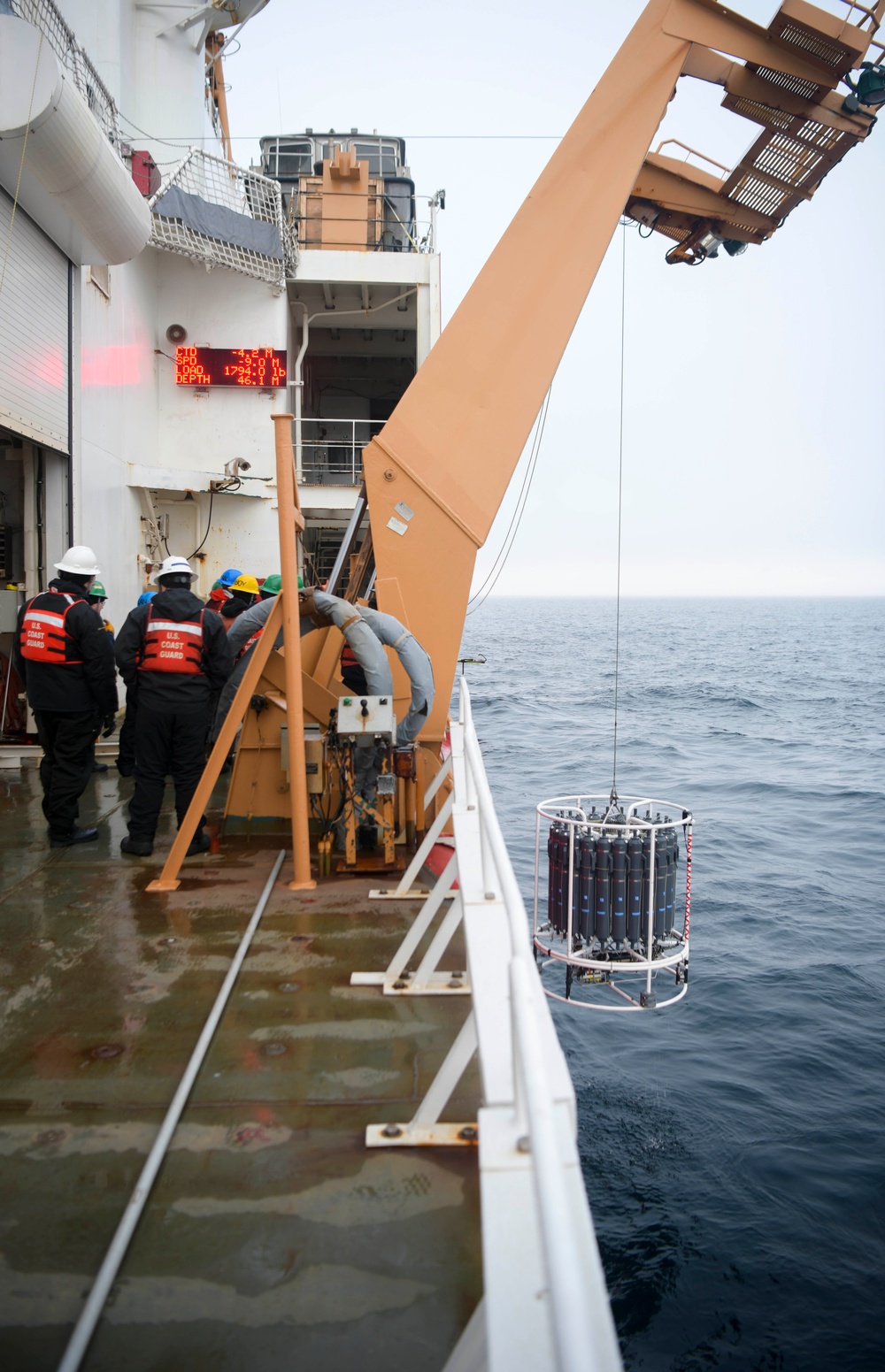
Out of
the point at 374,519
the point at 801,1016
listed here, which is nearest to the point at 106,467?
the point at 374,519

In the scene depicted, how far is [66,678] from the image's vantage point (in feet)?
20.0

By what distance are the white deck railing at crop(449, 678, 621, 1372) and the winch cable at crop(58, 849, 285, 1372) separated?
85cm

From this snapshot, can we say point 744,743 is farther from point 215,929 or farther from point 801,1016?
point 215,929

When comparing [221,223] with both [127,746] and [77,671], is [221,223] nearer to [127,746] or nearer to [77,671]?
[127,746]

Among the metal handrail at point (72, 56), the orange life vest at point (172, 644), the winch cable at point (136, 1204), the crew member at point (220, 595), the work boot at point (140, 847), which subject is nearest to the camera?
the winch cable at point (136, 1204)

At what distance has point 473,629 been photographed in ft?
296

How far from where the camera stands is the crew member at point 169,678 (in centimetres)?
A: 574

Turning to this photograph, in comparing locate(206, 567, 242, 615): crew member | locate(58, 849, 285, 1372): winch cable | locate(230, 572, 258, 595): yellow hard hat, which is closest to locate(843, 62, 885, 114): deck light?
locate(230, 572, 258, 595): yellow hard hat

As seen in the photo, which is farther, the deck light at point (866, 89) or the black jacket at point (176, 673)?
the deck light at point (866, 89)

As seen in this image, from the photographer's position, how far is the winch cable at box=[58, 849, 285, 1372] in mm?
2062

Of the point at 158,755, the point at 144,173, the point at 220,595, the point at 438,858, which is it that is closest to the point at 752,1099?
the point at 438,858

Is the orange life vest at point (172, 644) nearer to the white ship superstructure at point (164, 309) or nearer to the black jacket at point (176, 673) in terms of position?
the black jacket at point (176, 673)

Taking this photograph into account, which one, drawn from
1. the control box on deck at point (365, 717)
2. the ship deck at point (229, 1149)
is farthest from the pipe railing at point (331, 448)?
the ship deck at point (229, 1149)

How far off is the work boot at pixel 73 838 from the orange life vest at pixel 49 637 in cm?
A: 115
